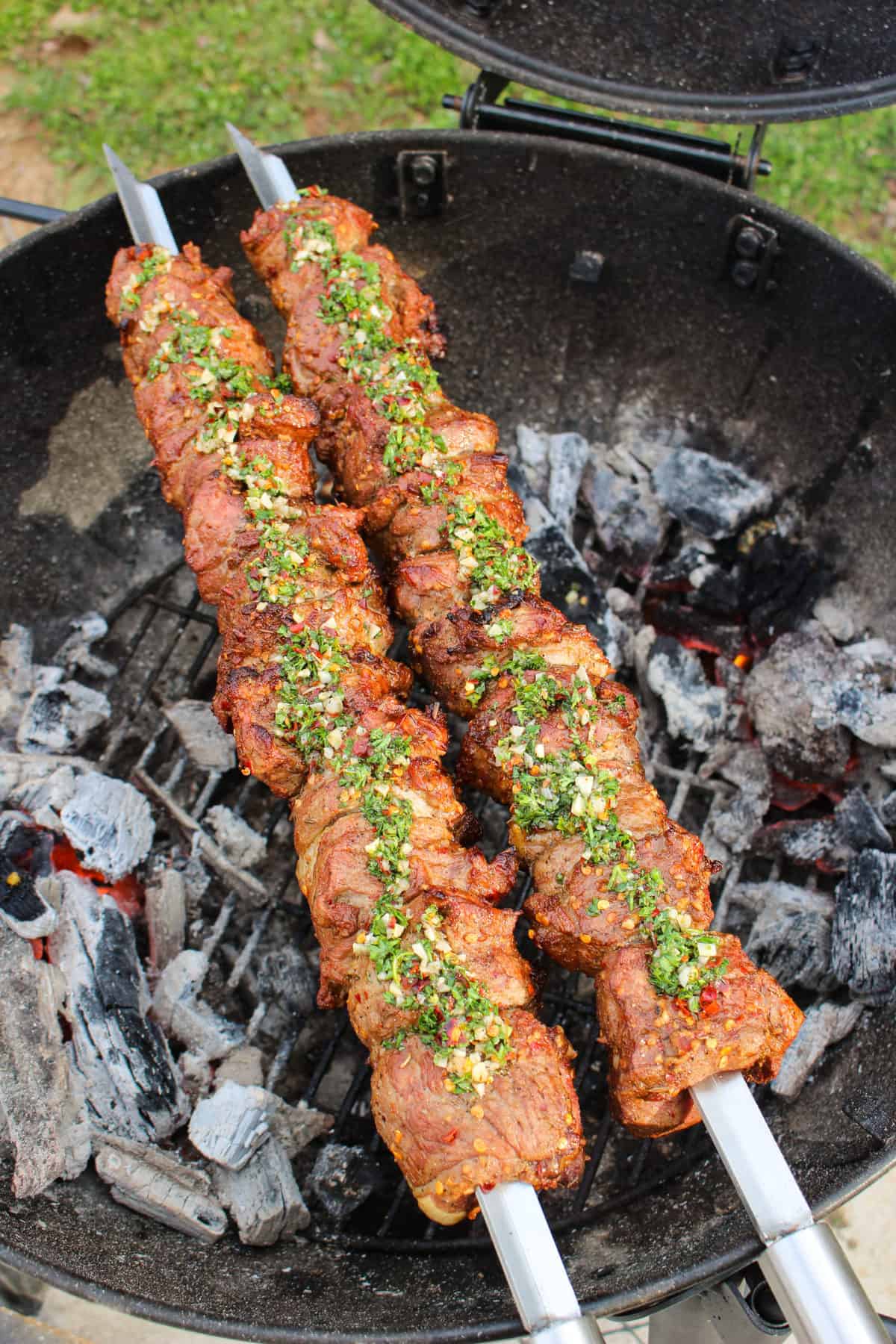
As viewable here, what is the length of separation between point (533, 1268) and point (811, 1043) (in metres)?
1.26

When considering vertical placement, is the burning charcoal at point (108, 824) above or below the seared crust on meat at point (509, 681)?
below

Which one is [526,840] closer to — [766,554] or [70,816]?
[70,816]

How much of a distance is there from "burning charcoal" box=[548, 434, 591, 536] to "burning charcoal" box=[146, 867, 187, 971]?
6.09 feet

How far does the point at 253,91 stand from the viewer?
6.81 meters

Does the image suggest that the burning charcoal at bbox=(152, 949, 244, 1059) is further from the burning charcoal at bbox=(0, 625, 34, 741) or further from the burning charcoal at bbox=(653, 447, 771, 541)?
the burning charcoal at bbox=(653, 447, 771, 541)

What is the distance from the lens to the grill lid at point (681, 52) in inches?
139

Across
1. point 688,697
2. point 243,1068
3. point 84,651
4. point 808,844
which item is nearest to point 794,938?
point 808,844

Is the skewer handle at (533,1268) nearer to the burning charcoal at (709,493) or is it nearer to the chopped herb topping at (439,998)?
the chopped herb topping at (439,998)

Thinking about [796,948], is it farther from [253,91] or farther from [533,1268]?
[253,91]

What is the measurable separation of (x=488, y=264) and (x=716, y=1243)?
3.47 meters

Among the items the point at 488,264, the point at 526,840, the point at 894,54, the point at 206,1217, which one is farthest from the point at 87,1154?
the point at 894,54

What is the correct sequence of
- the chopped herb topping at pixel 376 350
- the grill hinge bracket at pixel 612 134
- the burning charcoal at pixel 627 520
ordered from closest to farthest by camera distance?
the chopped herb topping at pixel 376 350, the grill hinge bracket at pixel 612 134, the burning charcoal at pixel 627 520

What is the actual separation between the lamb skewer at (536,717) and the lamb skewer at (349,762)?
0.46 feet

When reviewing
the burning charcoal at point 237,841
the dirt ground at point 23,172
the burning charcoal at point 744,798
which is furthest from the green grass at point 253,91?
the burning charcoal at point 237,841
